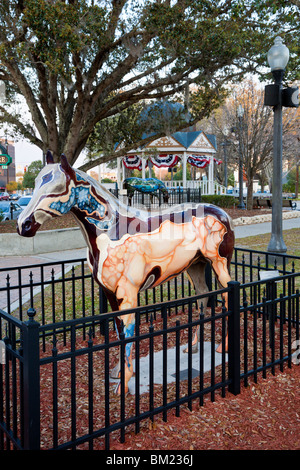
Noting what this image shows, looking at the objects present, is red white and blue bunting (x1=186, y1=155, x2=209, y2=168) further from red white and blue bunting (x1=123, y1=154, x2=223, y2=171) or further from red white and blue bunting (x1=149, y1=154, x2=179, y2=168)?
red white and blue bunting (x1=149, y1=154, x2=179, y2=168)

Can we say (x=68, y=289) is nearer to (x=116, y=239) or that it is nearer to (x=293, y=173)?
(x=116, y=239)

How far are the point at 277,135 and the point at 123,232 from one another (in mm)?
6239

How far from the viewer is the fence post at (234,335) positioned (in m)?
3.63

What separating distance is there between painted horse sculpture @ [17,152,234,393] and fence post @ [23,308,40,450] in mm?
1111

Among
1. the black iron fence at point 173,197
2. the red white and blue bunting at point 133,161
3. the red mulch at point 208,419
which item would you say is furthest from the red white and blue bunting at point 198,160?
the red mulch at point 208,419

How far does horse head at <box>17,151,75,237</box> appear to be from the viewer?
3.35m

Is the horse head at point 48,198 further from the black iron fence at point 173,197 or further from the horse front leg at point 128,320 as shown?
the black iron fence at point 173,197

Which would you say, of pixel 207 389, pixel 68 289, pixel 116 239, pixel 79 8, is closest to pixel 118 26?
pixel 79 8

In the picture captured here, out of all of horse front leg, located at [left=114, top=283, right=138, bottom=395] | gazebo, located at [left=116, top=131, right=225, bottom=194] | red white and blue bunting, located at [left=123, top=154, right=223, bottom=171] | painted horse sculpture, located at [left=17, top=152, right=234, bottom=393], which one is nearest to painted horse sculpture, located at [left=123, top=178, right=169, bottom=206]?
gazebo, located at [left=116, top=131, right=225, bottom=194]

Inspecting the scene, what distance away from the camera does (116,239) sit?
147 inches

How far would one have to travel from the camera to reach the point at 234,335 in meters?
3.65

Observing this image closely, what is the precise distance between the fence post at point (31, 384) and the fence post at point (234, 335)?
1.86 m

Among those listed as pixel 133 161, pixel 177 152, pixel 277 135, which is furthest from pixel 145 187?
pixel 277 135

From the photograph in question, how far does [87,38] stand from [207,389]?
11.7m
